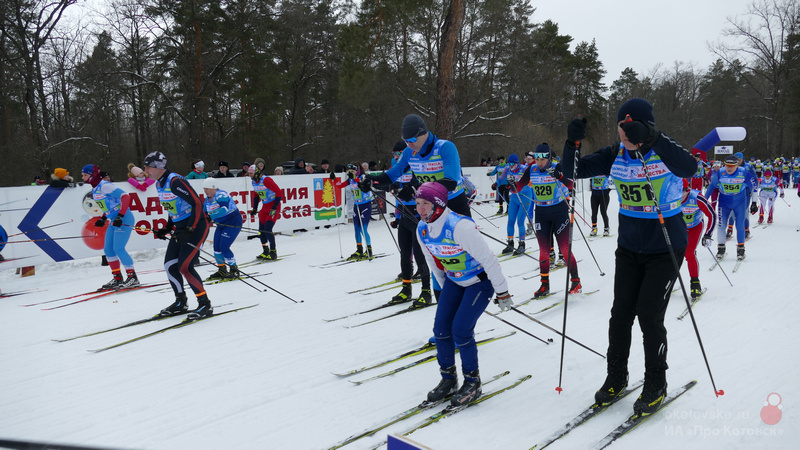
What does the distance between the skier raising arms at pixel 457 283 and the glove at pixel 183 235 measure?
3.84m

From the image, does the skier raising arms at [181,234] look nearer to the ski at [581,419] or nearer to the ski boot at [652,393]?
the ski at [581,419]

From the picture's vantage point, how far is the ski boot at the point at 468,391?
3.64 metres

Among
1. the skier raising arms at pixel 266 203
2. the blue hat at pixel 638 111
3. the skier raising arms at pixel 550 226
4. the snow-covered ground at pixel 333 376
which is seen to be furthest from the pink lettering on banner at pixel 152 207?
the blue hat at pixel 638 111

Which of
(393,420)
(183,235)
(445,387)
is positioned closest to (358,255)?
(183,235)

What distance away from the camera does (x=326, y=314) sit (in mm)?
6367

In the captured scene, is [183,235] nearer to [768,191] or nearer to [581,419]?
[581,419]

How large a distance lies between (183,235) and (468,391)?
4382mm

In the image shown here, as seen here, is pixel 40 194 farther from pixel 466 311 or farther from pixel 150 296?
pixel 466 311

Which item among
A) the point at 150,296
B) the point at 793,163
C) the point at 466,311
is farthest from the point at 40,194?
the point at 793,163

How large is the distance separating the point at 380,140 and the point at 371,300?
24.2 m

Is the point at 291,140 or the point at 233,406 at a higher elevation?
the point at 291,140

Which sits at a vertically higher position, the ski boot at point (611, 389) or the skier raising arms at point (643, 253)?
the skier raising arms at point (643, 253)

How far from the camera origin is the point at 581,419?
11.1 ft

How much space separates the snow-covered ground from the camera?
3322mm
